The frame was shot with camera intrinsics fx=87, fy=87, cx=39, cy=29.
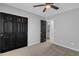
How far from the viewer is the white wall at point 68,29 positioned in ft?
13.1

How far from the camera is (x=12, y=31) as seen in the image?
378 centimetres

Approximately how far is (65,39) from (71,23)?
3.01ft

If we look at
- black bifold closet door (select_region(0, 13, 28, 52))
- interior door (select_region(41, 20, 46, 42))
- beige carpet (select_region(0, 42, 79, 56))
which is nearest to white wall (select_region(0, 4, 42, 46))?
black bifold closet door (select_region(0, 13, 28, 52))

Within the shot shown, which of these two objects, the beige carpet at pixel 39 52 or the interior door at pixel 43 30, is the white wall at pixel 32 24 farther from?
the beige carpet at pixel 39 52

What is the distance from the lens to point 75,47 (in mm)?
4004

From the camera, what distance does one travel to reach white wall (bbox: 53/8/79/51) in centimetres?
400

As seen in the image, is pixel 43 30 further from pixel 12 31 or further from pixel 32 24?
pixel 12 31

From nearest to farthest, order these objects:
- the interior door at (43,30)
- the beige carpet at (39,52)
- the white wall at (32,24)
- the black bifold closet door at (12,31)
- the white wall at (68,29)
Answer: the beige carpet at (39,52) → the black bifold closet door at (12,31) → the white wall at (32,24) → the white wall at (68,29) → the interior door at (43,30)

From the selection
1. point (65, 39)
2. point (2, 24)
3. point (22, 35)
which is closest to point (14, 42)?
point (22, 35)

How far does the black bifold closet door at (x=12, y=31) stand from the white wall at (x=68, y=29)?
1.98 metres

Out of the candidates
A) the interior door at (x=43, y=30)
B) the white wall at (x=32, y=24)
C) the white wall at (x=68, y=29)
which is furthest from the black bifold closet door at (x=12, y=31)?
the white wall at (x=68, y=29)

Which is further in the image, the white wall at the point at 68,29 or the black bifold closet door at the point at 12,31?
the white wall at the point at 68,29

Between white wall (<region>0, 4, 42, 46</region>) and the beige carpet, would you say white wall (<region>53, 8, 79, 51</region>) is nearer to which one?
the beige carpet

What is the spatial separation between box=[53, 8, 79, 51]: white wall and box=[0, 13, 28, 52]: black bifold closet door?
6.48 feet
